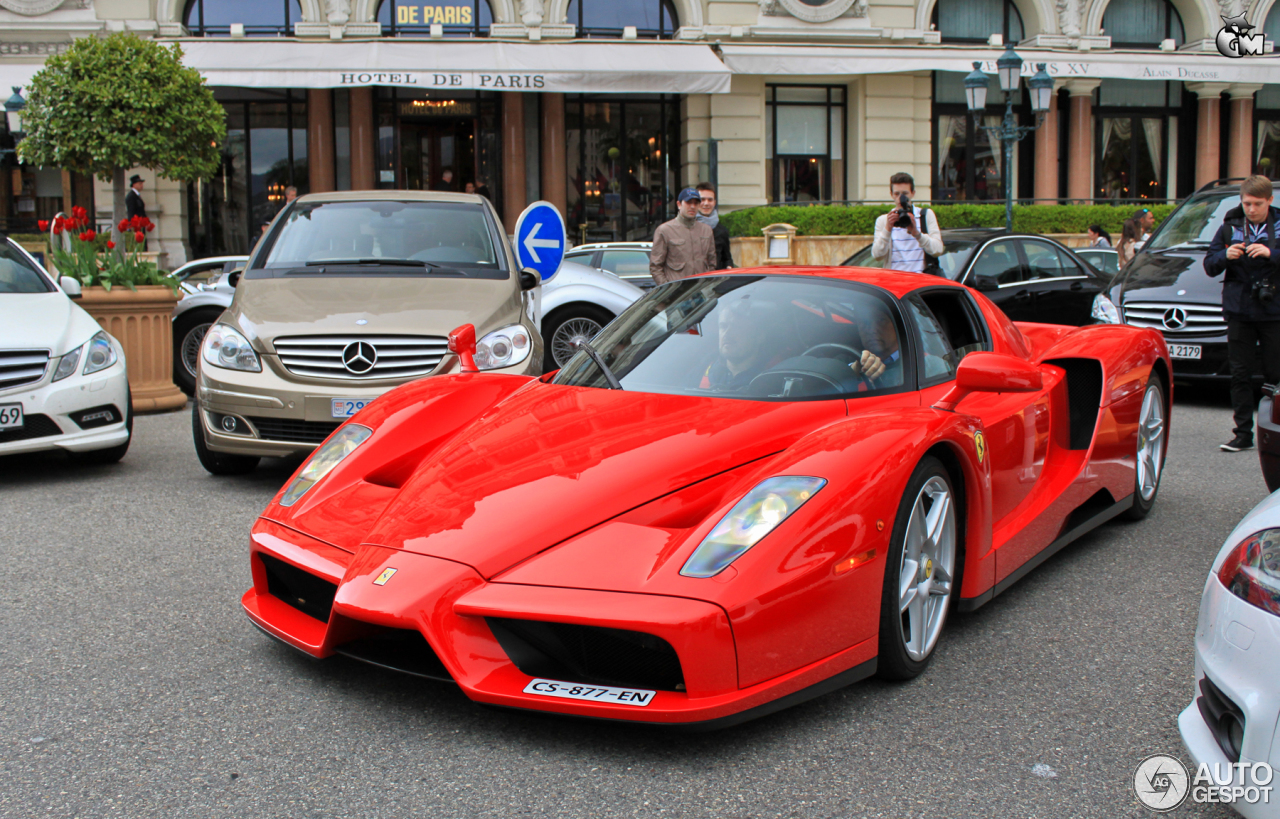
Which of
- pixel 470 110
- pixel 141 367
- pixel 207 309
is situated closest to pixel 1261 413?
pixel 141 367

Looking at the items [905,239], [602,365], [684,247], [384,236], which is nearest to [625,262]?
[684,247]

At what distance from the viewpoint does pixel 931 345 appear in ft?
13.0

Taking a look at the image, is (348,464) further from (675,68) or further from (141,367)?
(675,68)

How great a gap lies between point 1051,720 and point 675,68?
18.1m

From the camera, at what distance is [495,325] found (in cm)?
623

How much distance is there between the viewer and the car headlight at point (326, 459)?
369 centimetres

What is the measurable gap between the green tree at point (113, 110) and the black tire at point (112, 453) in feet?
30.6

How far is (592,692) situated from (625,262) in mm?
11354

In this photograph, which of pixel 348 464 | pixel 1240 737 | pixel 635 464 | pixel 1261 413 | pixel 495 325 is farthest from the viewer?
pixel 495 325

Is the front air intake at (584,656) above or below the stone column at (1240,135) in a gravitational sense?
below

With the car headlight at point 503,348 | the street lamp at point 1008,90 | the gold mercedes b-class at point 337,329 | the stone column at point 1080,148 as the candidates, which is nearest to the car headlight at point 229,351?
the gold mercedes b-class at point 337,329

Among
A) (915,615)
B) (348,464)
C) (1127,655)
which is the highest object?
(348,464)

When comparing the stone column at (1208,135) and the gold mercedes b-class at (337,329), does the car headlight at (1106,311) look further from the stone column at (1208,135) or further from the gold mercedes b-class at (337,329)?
the stone column at (1208,135)

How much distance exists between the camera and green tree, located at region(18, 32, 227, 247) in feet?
50.3
